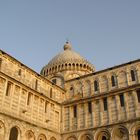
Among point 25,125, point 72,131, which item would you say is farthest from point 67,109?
point 25,125

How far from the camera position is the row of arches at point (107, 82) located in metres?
28.7

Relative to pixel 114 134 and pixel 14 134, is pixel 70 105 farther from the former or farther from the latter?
pixel 14 134

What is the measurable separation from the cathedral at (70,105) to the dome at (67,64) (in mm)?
6270

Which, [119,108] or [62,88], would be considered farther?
[62,88]

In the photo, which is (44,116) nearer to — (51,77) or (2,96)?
(2,96)

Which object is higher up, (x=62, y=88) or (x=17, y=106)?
(x=62, y=88)

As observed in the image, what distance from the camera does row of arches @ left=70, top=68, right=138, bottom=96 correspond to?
2867 cm

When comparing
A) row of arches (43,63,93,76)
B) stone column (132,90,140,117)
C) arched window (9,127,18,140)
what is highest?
row of arches (43,63,93,76)

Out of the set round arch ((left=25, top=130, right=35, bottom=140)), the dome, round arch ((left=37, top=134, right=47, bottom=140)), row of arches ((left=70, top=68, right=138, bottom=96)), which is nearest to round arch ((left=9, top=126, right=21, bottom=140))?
round arch ((left=25, top=130, right=35, bottom=140))

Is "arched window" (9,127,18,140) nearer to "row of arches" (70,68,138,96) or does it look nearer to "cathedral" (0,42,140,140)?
"cathedral" (0,42,140,140)

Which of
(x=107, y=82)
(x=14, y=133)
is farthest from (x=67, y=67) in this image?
(x=14, y=133)

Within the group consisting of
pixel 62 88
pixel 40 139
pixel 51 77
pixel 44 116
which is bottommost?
pixel 40 139

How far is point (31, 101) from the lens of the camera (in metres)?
27.0

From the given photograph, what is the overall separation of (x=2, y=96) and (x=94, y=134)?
36.8 ft
